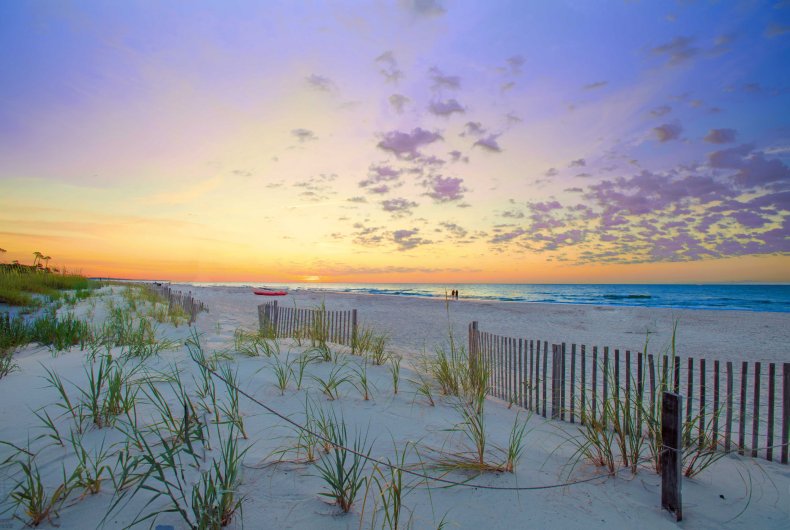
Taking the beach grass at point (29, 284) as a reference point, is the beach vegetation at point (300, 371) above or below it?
below

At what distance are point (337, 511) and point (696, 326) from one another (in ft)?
67.8

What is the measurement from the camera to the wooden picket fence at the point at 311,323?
7.88 m

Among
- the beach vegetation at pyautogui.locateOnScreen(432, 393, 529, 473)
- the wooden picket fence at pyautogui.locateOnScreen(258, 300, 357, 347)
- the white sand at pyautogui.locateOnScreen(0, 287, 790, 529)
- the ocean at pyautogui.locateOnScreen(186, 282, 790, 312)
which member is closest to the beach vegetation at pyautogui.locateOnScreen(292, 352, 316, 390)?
the white sand at pyautogui.locateOnScreen(0, 287, 790, 529)

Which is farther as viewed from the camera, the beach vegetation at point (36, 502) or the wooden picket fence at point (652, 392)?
the wooden picket fence at point (652, 392)

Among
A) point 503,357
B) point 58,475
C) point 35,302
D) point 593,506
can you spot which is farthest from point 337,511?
point 35,302

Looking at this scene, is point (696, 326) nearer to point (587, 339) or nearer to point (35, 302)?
point (587, 339)

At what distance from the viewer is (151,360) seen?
6078mm

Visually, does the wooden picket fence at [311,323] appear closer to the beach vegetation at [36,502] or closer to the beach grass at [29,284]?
the beach vegetation at [36,502]

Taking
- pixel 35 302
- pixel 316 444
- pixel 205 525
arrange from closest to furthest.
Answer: pixel 205 525 → pixel 316 444 → pixel 35 302

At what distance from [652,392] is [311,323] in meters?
7.32

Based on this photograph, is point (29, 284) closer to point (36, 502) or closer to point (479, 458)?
point (36, 502)

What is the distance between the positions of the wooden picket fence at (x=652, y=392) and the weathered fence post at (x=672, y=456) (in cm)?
44

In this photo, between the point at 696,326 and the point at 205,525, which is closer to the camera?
the point at 205,525

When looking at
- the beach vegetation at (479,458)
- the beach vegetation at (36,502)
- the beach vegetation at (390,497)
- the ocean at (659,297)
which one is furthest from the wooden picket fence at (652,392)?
the ocean at (659,297)
